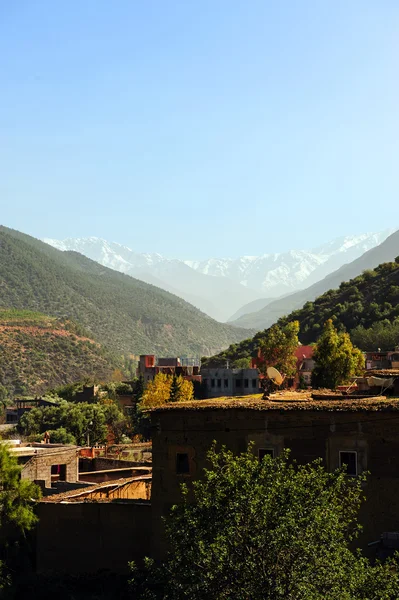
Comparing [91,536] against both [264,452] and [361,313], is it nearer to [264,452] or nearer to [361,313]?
[264,452]

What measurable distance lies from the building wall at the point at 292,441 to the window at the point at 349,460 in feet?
0.31

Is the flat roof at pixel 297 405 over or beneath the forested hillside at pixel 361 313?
beneath

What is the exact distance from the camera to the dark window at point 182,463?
22.8m

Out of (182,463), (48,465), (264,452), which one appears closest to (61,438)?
(48,465)

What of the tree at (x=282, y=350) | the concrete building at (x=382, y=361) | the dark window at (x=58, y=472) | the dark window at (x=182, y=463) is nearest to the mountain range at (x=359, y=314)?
the tree at (x=282, y=350)

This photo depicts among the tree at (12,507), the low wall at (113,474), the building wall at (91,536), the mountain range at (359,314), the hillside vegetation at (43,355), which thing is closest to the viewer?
the building wall at (91,536)

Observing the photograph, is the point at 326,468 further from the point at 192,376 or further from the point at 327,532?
the point at 192,376

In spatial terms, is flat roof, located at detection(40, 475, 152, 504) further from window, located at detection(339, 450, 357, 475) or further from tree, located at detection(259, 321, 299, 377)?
tree, located at detection(259, 321, 299, 377)

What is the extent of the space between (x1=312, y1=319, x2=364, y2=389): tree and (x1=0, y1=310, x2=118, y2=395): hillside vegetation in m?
83.1

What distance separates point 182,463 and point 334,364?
33321 millimetres

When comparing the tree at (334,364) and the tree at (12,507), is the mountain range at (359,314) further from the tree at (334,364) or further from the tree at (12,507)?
the tree at (12,507)

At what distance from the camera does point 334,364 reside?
180 feet

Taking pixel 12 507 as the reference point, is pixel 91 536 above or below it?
below

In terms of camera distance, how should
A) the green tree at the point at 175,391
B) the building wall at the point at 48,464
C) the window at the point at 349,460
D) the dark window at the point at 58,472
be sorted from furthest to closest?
the green tree at the point at 175,391 < the dark window at the point at 58,472 < the building wall at the point at 48,464 < the window at the point at 349,460
